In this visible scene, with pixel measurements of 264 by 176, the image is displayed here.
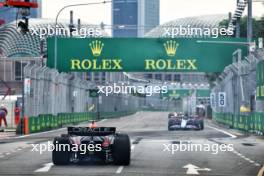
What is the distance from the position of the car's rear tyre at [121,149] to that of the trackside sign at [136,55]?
153 feet

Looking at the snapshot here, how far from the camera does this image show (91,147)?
22.9 metres

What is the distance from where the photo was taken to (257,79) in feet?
160

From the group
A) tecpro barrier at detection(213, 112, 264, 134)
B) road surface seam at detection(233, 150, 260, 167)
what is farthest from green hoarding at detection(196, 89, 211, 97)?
road surface seam at detection(233, 150, 260, 167)

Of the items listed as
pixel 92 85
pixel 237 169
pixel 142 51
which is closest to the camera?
pixel 237 169

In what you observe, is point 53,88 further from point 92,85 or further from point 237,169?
point 237,169

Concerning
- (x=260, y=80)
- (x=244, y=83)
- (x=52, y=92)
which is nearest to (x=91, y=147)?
(x=260, y=80)

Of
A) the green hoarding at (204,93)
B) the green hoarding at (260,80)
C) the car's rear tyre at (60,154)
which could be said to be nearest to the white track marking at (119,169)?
the car's rear tyre at (60,154)

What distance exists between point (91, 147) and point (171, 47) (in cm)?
4737

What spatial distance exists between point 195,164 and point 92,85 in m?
67.0

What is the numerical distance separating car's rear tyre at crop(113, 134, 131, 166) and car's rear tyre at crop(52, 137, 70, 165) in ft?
4.36

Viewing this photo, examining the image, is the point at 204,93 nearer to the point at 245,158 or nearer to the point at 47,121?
the point at 47,121

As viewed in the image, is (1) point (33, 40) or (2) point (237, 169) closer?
(2) point (237, 169)

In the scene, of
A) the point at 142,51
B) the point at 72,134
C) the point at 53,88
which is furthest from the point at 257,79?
the point at 72,134

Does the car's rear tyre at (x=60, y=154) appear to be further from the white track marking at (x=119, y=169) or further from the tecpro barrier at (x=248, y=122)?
the tecpro barrier at (x=248, y=122)
